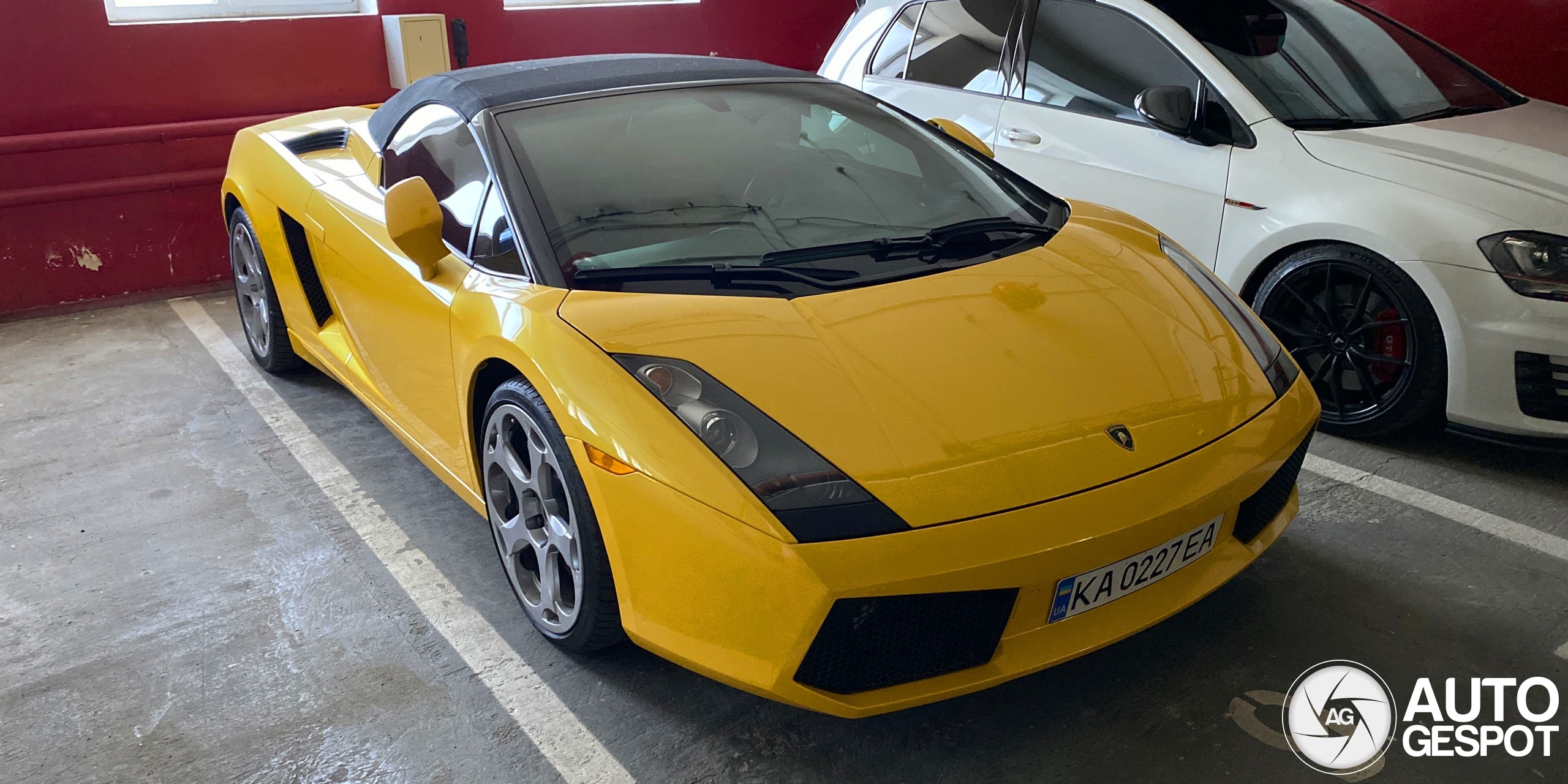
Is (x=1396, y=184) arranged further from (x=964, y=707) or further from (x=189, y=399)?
(x=189, y=399)

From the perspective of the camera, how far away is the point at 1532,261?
295cm

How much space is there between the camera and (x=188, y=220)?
5430 millimetres

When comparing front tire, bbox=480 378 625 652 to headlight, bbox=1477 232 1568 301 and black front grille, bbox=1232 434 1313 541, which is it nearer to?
black front grille, bbox=1232 434 1313 541

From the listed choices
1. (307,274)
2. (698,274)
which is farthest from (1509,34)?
(307,274)

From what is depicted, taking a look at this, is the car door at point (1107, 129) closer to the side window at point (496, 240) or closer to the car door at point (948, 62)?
the car door at point (948, 62)

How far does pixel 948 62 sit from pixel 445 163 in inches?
101

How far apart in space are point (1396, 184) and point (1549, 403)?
76cm

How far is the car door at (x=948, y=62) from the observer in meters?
4.34

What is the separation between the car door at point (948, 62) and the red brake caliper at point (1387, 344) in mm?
1646

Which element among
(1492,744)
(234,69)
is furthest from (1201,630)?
(234,69)

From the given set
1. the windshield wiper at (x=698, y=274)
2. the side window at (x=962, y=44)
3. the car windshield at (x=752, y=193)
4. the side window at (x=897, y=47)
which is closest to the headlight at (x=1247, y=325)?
the car windshield at (x=752, y=193)

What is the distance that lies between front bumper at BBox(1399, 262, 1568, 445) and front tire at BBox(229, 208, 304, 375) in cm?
376

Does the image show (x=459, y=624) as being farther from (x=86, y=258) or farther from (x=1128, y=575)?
(x=86, y=258)

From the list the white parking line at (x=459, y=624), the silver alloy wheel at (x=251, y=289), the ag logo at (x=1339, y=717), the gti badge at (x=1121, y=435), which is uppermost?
the gti badge at (x=1121, y=435)
